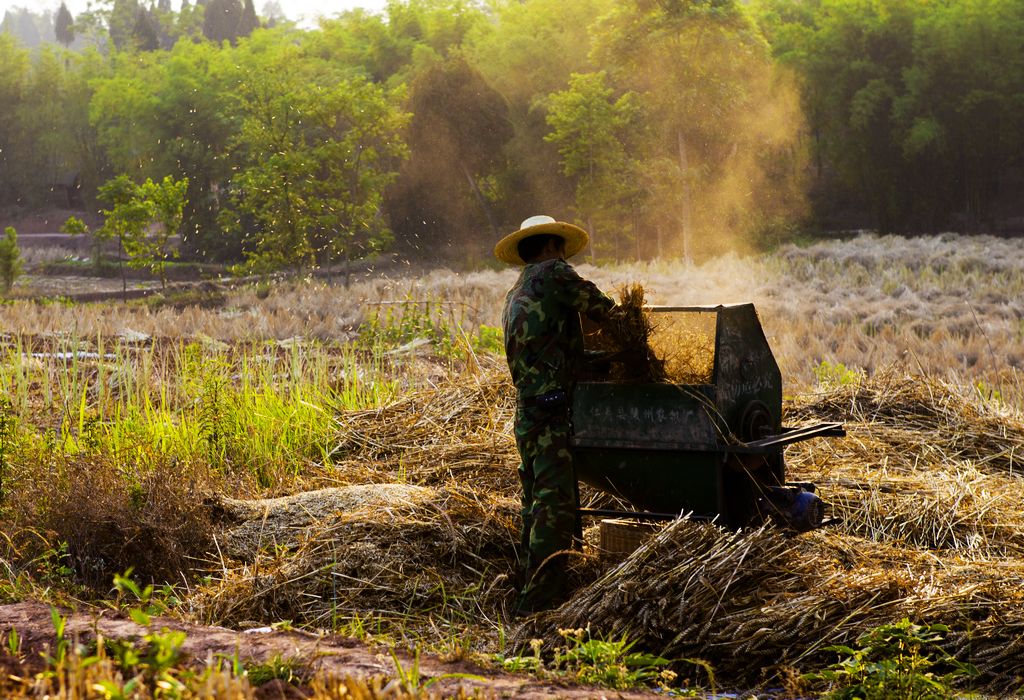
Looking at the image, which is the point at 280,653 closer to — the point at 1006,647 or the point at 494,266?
the point at 1006,647

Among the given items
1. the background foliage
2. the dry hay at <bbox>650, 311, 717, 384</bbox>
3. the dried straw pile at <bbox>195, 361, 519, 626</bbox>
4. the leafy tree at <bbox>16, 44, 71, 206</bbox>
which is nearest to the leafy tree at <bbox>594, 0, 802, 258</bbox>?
the background foliage

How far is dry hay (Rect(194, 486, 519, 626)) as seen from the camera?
217 inches

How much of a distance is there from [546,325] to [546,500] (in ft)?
2.88

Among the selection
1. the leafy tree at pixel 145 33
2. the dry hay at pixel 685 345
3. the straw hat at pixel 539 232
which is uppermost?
the leafy tree at pixel 145 33

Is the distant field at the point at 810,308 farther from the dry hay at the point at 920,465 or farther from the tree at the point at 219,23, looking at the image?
the tree at the point at 219,23

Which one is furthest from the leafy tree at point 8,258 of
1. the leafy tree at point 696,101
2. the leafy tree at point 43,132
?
the leafy tree at point 43,132

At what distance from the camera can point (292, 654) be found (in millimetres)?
3807

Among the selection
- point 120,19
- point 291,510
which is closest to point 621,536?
point 291,510

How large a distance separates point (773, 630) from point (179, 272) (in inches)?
1923

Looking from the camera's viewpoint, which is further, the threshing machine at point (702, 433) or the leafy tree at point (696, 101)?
the leafy tree at point (696, 101)

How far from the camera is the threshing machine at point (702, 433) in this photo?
17.8 feet

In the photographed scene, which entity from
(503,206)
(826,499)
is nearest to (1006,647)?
(826,499)

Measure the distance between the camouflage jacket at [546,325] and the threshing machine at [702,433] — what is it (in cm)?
22

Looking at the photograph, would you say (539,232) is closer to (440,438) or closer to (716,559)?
(716,559)
